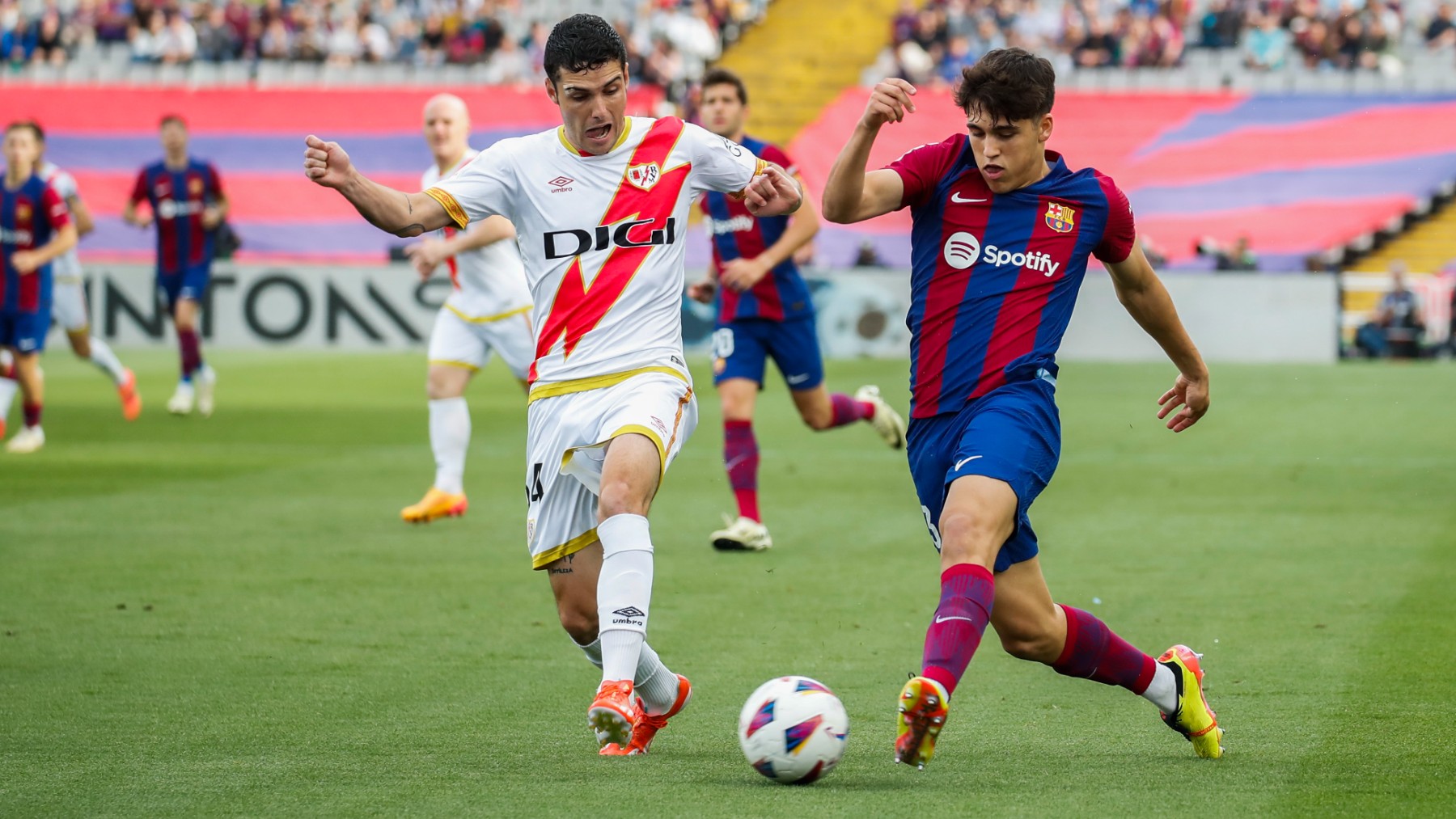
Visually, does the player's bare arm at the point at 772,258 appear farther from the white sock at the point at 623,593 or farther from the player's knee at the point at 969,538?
the player's knee at the point at 969,538

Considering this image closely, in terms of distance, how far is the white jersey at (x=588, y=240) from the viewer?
5270mm

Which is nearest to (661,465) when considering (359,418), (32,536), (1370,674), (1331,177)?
(1370,674)

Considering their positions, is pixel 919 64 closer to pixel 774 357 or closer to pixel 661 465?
pixel 774 357

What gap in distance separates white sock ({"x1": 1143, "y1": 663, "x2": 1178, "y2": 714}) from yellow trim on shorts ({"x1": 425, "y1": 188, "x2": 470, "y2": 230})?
2.40 metres

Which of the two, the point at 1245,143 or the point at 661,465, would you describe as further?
the point at 1245,143

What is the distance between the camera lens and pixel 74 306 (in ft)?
49.1

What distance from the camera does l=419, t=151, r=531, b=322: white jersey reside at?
10.0 meters

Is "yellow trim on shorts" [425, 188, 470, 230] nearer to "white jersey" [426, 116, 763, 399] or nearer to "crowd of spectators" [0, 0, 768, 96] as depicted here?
"white jersey" [426, 116, 763, 399]

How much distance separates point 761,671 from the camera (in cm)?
621

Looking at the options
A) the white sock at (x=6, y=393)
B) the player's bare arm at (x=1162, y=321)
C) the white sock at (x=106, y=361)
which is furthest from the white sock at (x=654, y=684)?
the white sock at (x=106, y=361)

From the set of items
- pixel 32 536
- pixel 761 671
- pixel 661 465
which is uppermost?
pixel 661 465

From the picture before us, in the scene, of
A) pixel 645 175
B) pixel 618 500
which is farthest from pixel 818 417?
pixel 618 500

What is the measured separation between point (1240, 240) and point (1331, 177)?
10.9 ft

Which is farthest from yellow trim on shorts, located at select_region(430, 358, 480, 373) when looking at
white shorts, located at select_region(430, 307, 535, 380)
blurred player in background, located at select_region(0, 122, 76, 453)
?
blurred player in background, located at select_region(0, 122, 76, 453)
